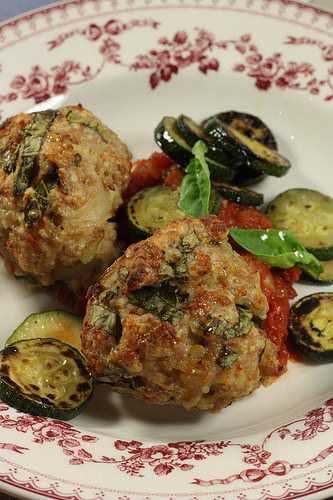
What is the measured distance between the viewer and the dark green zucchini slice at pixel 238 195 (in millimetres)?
4957

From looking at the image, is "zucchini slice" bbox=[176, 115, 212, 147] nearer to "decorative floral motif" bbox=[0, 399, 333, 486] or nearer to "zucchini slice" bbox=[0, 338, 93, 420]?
"zucchini slice" bbox=[0, 338, 93, 420]

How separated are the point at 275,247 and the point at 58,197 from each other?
144 centimetres

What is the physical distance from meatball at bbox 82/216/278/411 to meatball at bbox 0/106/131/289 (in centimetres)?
47

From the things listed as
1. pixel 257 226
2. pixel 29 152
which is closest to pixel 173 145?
pixel 257 226

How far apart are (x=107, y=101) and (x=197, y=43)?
0.92m

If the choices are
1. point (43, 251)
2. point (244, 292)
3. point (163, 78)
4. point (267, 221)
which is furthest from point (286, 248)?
point (163, 78)

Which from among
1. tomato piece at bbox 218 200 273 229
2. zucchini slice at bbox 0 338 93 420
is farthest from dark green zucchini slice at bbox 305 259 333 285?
zucchini slice at bbox 0 338 93 420

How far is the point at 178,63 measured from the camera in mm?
5969

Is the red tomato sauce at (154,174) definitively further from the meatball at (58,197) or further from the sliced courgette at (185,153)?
the meatball at (58,197)

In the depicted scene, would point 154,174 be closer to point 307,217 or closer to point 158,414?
point 307,217

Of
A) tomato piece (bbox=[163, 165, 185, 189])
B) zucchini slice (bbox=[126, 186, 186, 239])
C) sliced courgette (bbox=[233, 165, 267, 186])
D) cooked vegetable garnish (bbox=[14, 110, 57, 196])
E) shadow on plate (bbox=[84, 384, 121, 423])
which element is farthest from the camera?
sliced courgette (bbox=[233, 165, 267, 186])

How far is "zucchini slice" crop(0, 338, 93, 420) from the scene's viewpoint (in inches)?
148

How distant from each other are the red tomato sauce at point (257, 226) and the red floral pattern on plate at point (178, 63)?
0.98 metres

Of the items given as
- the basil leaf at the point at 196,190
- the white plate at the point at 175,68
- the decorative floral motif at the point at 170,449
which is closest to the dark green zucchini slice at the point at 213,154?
the basil leaf at the point at 196,190
